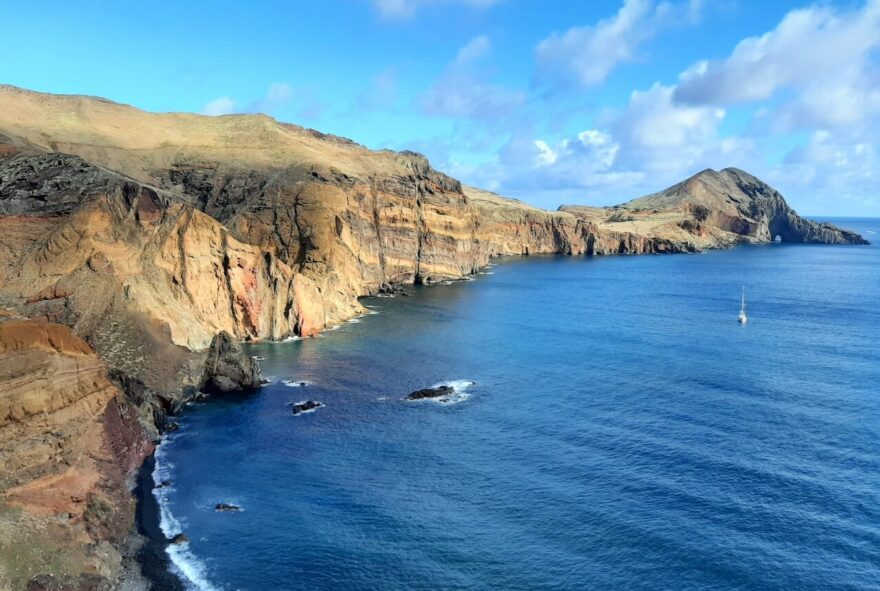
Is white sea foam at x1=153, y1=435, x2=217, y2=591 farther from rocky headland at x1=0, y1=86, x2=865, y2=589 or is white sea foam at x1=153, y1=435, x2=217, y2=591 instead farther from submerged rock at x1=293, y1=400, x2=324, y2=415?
submerged rock at x1=293, y1=400, x2=324, y2=415

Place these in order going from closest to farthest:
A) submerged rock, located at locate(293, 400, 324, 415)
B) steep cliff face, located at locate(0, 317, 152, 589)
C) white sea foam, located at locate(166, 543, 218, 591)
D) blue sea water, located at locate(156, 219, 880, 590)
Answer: steep cliff face, located at locate(0, 317, 152, 589)
white sea foam, located at locate(166, 543, 218, 591)
blue sea water, located at locate(156, 219, 880, 590)
submerged rock, located at locate(293, 400, 324, 415)

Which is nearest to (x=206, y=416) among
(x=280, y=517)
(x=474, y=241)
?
(x=280, y=517)

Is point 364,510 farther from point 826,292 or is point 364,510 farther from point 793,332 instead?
point 826,292

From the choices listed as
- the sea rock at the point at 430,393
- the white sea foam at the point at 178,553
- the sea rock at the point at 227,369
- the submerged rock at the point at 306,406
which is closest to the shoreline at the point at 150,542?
the white sea foam at the point at 178,553

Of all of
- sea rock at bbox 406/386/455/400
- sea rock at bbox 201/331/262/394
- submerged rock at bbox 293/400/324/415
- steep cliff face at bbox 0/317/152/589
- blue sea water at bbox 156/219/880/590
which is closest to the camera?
steep cliff face at bbox 0/317/152/589

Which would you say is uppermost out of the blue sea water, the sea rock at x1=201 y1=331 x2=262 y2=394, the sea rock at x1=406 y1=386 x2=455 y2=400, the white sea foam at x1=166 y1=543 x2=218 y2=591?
the sea rock at x1=201 y1=331 x2=262 y2=394

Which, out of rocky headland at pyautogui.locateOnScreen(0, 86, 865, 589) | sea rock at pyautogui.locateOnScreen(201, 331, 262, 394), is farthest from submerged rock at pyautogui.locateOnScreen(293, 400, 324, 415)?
rocky headland at pyautogui.locateOnScreen(0, 86, 865, 589)
